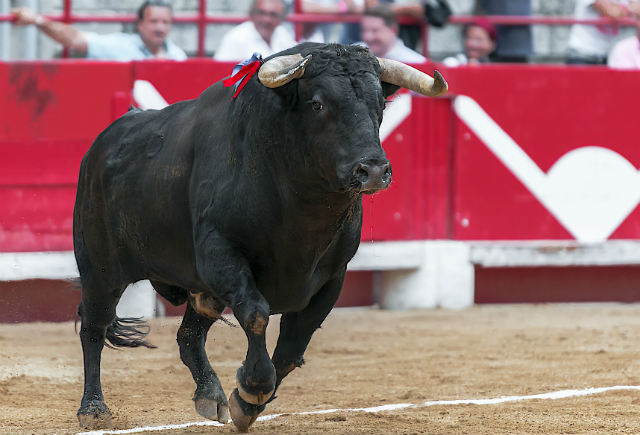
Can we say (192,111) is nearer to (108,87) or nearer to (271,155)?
(271,155)

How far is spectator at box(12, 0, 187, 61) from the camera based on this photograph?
768 centimetres

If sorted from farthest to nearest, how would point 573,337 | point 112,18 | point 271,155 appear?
point 112,18
point 573,337
point 271,155

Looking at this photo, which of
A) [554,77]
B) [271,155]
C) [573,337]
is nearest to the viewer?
[271,155]

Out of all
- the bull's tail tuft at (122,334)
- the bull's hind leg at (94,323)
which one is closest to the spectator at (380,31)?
the bull's tail tuft at (122,334)

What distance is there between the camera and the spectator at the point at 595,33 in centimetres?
894

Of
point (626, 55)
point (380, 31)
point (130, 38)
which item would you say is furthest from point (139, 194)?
point (626, 55)

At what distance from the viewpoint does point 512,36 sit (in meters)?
8.80

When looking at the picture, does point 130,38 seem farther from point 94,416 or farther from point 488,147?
point 94,416

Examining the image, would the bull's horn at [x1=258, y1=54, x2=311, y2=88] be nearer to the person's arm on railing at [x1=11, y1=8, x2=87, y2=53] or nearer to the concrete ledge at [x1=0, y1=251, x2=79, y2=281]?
the concrete ledge at [x1=0, y1=251, x2=79, y2=281]

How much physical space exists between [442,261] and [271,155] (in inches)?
168

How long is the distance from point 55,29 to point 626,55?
14.5 feet

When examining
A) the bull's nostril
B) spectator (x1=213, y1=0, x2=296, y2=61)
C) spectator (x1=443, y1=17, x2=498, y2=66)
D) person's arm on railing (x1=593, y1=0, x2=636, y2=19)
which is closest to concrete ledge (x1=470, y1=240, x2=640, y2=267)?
spectator (x1=443, y1=17, x2=498, y2=66)

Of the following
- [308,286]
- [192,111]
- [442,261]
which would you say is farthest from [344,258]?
[442,261]

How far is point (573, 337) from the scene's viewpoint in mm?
7336
